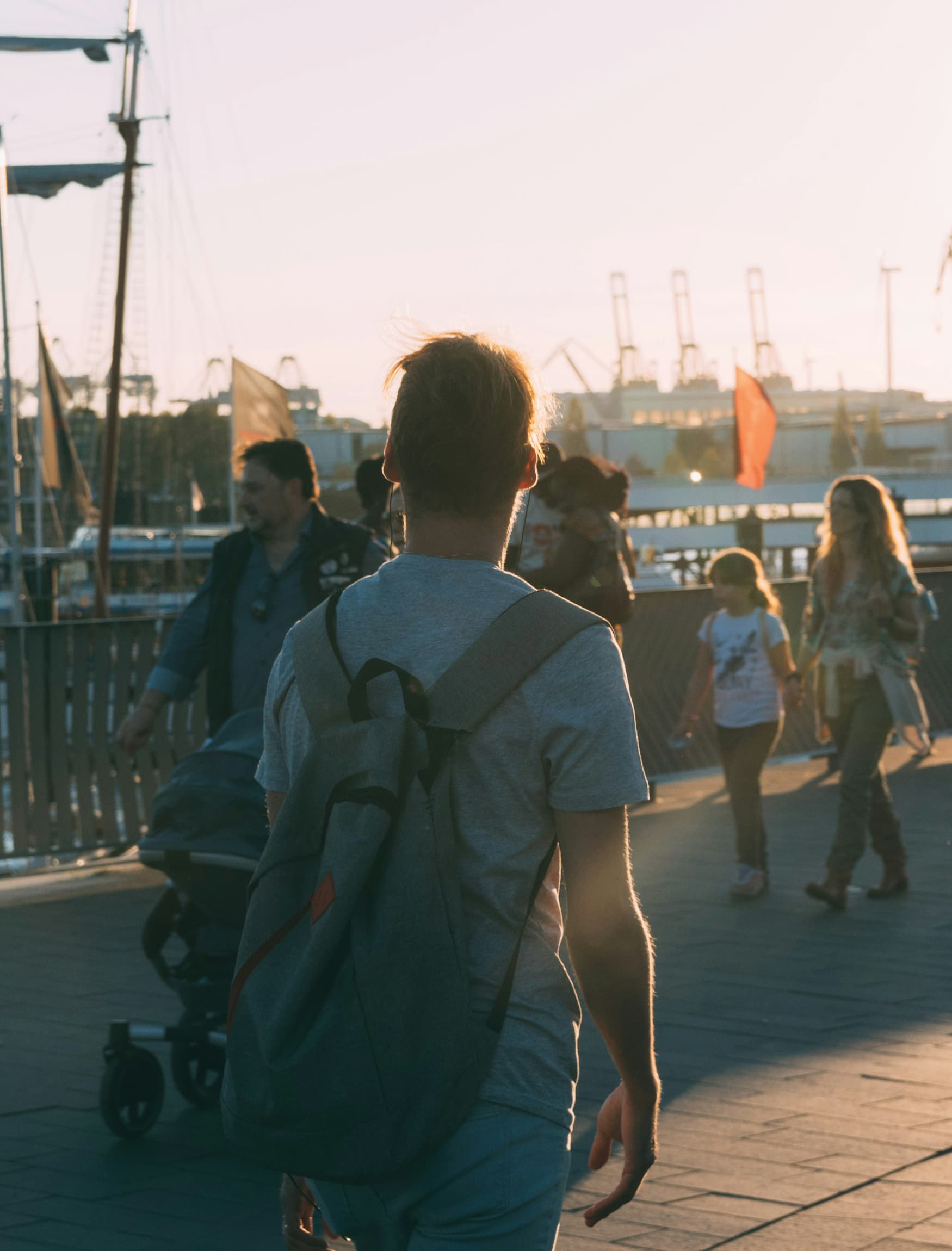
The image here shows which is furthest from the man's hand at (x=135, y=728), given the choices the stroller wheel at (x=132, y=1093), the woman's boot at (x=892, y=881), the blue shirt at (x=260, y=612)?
the woman's boot at (x=892, y=881)

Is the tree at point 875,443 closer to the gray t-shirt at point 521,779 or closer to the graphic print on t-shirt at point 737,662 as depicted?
the graphic print on t-shirt at point 737,662

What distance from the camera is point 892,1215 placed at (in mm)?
4020

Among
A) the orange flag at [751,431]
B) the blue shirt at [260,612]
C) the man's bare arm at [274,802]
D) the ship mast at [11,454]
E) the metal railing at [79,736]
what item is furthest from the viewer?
the orange flag at [751,431]

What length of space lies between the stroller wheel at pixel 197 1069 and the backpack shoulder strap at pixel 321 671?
302 centimetres

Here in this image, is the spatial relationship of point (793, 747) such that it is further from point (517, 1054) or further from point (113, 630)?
point (517, 1054)

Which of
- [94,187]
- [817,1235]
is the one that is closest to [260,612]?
[817,1235]

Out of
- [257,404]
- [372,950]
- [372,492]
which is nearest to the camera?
[372,950]

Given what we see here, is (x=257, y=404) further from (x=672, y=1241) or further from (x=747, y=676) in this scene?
(x=672, y=1241)

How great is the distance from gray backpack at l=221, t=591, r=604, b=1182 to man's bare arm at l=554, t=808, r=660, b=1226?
9cm

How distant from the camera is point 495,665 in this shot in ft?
6.49

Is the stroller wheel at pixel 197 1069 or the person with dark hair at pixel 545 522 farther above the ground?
the person with dark hair at pixel 545 522

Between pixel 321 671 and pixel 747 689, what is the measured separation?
20.4 ft

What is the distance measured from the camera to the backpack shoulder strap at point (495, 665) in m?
1.97

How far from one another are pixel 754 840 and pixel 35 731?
140 inches
